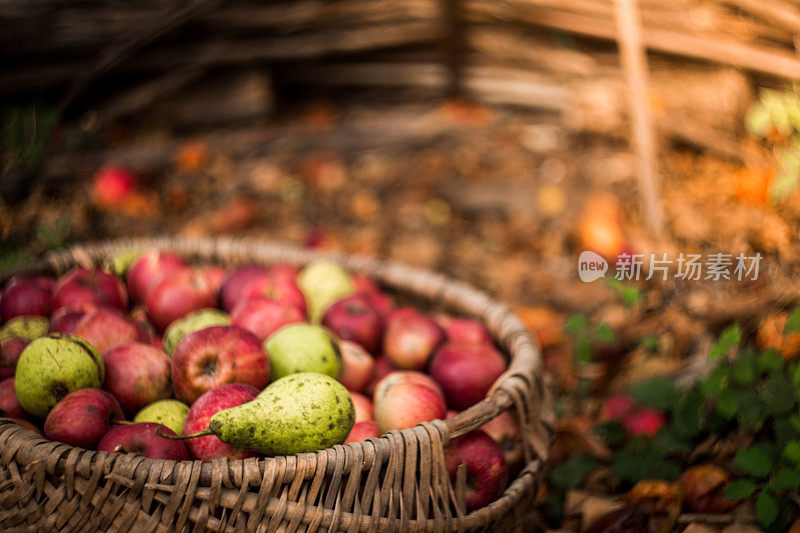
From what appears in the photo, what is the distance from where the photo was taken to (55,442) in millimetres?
1221

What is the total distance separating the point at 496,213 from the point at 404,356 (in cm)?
183

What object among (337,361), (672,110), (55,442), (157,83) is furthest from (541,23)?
(55,442)

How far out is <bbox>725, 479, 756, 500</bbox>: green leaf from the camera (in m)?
1.46

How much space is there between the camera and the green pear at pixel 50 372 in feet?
4.57

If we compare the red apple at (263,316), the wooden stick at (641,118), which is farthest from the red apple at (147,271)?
the wooden stick at (641,118)

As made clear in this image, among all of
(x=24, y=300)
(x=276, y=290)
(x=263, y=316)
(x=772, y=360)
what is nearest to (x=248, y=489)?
(x=263, y=316)

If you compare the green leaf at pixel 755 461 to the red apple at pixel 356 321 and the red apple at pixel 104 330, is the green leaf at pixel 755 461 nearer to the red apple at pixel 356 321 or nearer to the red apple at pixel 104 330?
the red apple at pixel 356 321

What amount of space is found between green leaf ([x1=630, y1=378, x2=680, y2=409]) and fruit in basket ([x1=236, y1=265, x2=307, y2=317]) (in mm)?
1034

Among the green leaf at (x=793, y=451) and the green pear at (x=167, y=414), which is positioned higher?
the green leaf at (x=793, y=451)

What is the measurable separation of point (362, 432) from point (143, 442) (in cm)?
49

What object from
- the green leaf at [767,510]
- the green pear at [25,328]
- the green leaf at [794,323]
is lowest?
the green leaf at [767,510]

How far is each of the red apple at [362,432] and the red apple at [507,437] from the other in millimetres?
274

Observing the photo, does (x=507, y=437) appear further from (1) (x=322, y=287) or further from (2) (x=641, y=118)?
(2) (x=641, y=118)

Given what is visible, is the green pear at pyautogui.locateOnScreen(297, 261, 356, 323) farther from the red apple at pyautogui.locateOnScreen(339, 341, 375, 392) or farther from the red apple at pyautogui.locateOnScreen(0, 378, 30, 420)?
the red apple at pyautogui.locateOnScreen(0, 378, 30, 420)
